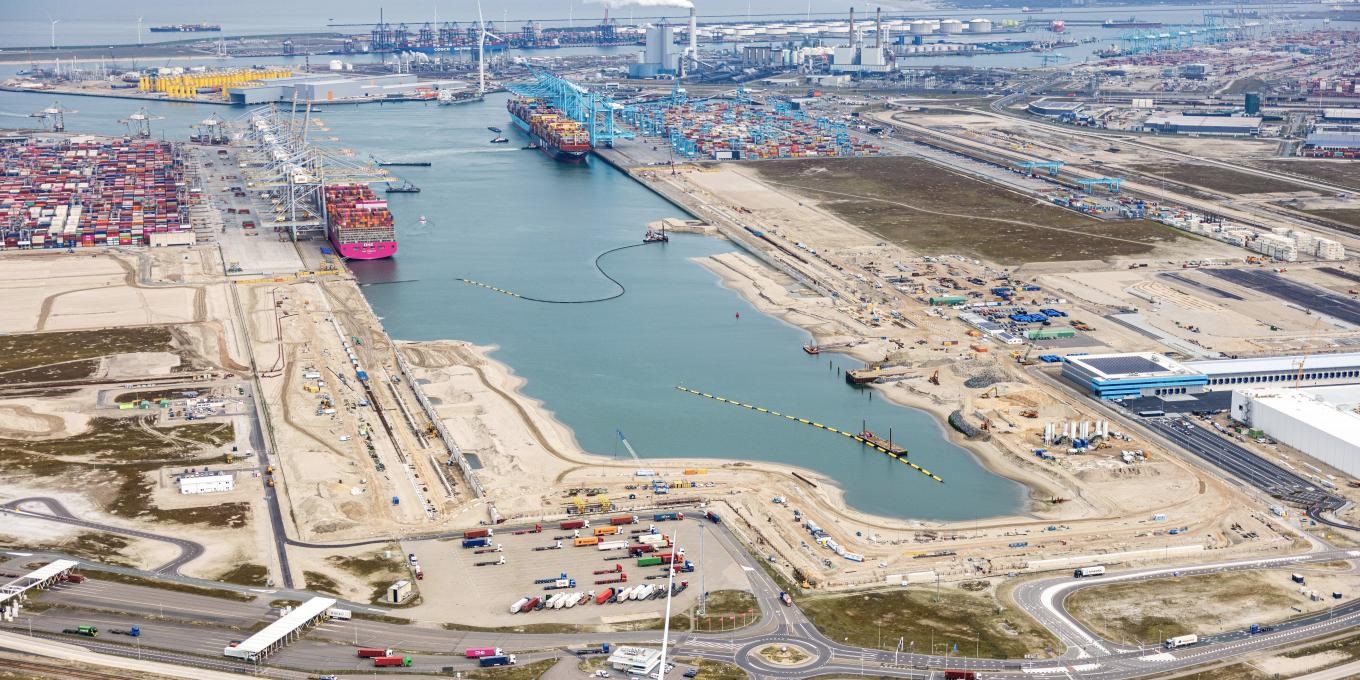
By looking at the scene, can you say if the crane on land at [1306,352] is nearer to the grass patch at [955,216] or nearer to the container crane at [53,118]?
the grass patch at [955,216]

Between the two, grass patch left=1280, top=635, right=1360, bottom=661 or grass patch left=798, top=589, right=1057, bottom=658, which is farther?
grass patch left=798, top=589, right=1057, bottom=658

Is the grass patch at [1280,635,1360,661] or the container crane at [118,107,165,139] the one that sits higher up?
the container crane at [118,107,165,139]

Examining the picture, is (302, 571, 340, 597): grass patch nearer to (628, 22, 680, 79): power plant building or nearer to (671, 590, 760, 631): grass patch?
(671, 590, 760, 631): grass patch

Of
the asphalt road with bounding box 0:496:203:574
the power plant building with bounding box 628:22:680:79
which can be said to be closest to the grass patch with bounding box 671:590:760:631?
the asphalt road with bounding box 0:496:203:574

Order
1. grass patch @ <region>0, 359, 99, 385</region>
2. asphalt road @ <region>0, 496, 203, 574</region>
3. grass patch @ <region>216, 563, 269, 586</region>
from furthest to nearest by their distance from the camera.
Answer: grass patch @ <region>0, 359, 99, 385</region> → asphalt road @ <region>0, 496, 203, 574</region> → grass patch @ <region>216, 563, 269, 586</region>

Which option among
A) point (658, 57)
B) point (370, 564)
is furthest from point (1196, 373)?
point (658, 57)

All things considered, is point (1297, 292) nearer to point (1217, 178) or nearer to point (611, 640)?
Answer: point (1217, 178)
